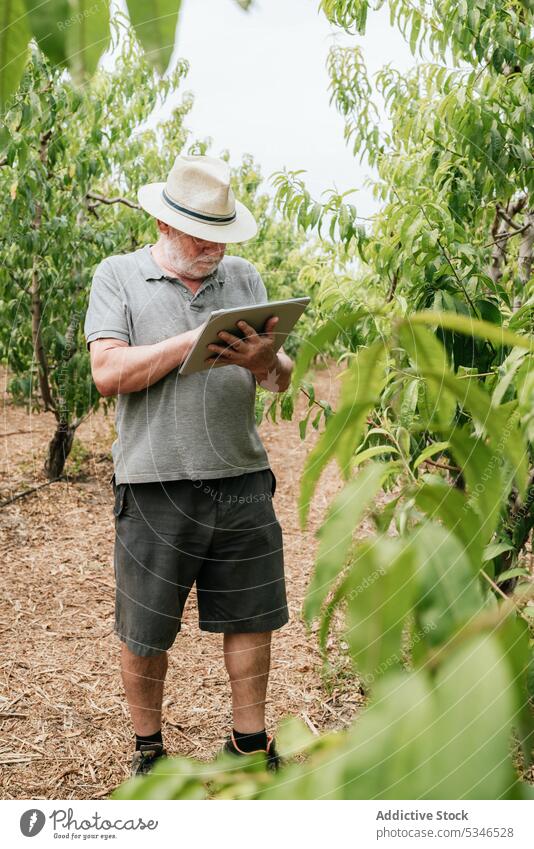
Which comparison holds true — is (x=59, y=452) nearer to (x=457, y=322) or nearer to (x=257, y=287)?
(x=257, y=287)

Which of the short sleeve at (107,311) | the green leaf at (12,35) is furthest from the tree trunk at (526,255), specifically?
the green leaf at (12,35)

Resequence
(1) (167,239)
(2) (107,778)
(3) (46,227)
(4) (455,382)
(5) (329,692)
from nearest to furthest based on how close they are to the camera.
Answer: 1. (4) (455,382)
2. (1) (167,239)
3. (2) (107,778)
4. (5) (329,692)
5. (3) (46,227)

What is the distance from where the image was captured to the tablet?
2.98 feet

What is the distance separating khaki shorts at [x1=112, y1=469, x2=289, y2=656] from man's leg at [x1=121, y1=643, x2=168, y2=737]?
0.04m

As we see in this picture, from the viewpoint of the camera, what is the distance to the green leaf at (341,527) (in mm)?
252

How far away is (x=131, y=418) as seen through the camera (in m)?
1.18

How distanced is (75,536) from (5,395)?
213 cm

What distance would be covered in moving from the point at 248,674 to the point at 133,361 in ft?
2.14

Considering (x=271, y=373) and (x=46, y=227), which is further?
(x=46, y=227)

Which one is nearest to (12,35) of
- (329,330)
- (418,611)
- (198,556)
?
(329,330)

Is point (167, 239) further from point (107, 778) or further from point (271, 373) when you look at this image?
point (107, 778)

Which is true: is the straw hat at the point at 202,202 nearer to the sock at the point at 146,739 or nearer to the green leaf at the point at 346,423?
the green leaf at the point at 346,423

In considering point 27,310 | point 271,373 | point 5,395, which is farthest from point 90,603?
point 5,395

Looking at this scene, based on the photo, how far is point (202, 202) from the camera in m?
1.09
